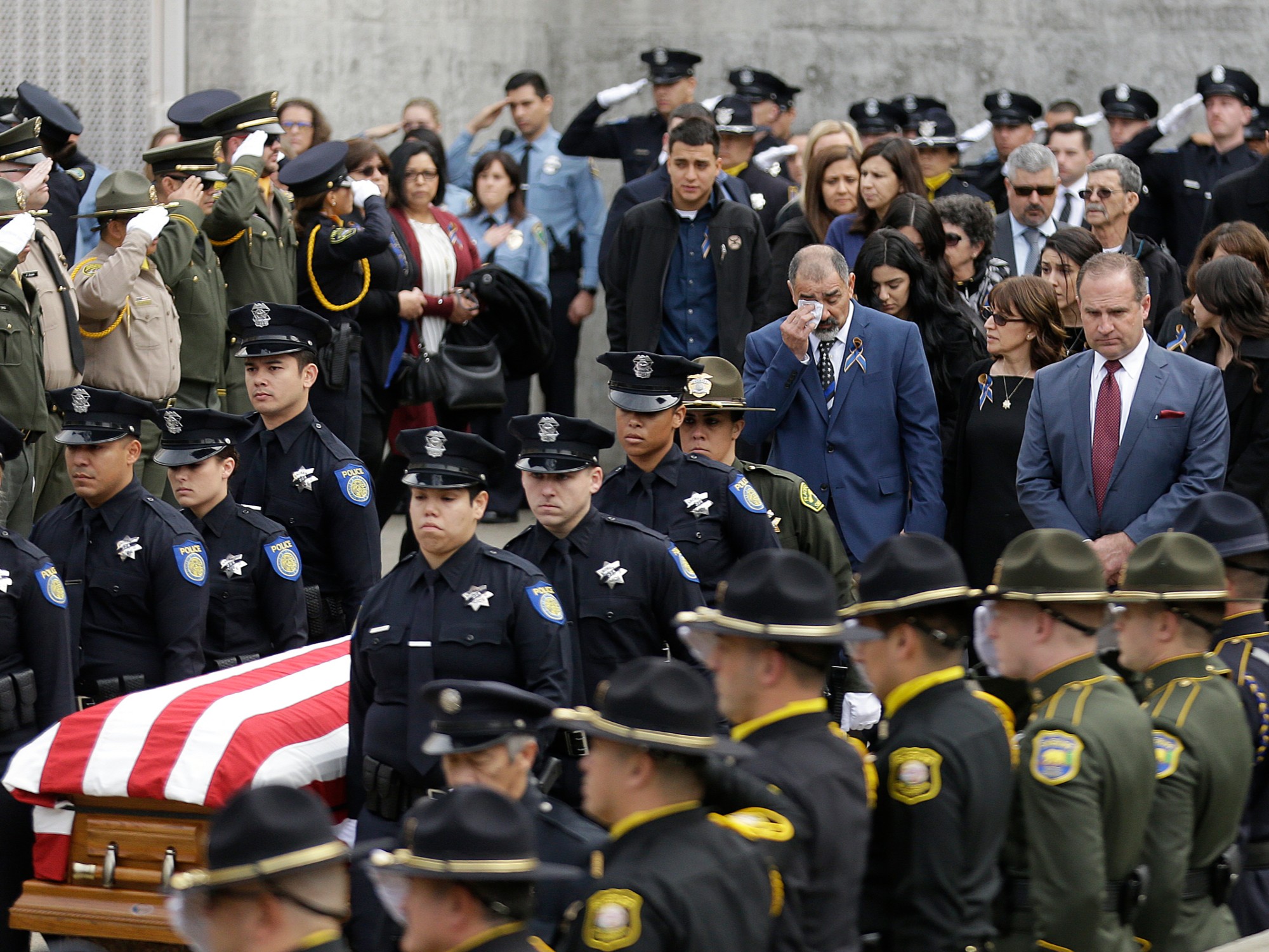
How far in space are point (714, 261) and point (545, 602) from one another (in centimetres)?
397

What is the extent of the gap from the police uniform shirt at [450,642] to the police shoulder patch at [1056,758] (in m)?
1.51

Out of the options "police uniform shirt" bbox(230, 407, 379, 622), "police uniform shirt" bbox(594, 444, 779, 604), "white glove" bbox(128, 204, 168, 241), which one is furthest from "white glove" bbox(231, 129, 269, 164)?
"police uniform shirt" bbox(594, 444, 779, 604)

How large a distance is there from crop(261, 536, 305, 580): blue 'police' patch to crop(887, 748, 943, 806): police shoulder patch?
9.52ft

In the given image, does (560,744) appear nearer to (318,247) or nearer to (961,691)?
(961,691)

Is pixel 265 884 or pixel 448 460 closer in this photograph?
pixel 265 884

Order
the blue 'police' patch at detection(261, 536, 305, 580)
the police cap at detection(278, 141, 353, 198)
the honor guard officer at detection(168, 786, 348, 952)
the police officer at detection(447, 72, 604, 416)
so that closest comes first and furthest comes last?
the honor guard officer at detection(168, 786, 348, 952) < the blue 'police' patch at detection(261, 536, 305, 580) < the police cap at detection(278, 141, 353, 198) < the police officer at detection(447, 72, 604, 416)

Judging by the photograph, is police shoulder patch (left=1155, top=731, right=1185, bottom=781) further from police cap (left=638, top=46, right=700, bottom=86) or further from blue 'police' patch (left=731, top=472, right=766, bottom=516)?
police cap (left=638, top=46, right=700, bottom=86)

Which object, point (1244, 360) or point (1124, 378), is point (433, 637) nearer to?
point (1124, 378)

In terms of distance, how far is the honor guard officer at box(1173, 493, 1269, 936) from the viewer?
14.6 ft

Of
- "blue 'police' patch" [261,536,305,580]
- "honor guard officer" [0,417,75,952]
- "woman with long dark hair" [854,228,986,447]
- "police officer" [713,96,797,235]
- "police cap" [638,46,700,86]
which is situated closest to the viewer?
"honor guard officer" [0,417,75,952]

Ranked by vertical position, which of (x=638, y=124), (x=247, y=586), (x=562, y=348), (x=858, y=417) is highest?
(x=638, y=124)

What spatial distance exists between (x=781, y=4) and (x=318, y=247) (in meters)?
5.50

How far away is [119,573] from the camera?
5.64 metres

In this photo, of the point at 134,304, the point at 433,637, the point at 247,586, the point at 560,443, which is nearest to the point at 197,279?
the point at 134,304
